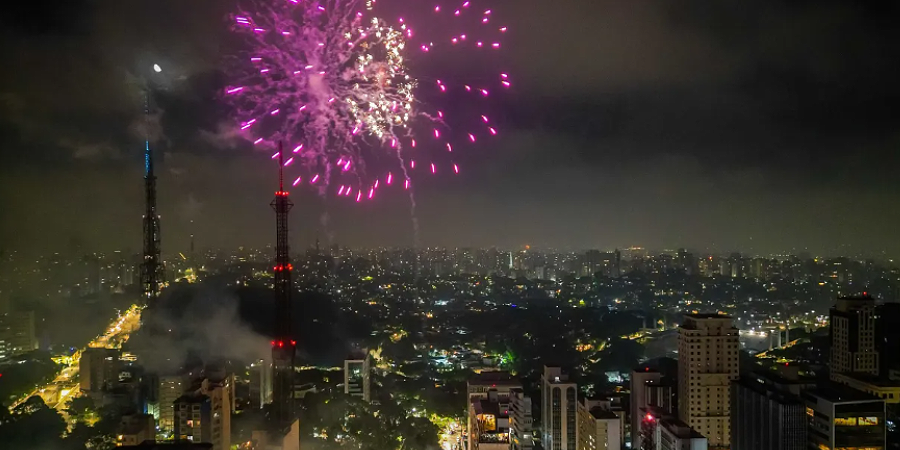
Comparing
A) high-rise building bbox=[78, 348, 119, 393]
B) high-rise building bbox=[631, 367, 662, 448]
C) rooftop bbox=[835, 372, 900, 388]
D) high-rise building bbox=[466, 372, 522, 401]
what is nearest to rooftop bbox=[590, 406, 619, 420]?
high-rise building bbox=[631, 367, 662, 448]

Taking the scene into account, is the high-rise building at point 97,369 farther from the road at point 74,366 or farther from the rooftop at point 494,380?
the rooftop at point 494,380

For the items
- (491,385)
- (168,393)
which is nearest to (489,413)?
(491,385)

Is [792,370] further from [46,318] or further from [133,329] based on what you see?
[46,318]

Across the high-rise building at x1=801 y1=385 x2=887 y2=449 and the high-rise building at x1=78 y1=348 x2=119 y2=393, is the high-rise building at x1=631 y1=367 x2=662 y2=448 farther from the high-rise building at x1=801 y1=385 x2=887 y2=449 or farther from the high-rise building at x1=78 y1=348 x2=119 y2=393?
the high-rise building at x1=78 y1=348 x2=119 y2=393

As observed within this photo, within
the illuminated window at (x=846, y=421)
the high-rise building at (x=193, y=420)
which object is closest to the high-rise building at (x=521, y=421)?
the illuminated window at (x=846, y=421)

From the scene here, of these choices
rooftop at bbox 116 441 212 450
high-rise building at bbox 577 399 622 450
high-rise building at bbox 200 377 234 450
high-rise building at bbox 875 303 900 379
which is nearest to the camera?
rooftop at bbox 116 441 212 450

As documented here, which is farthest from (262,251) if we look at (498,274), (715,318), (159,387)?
(498,274)
